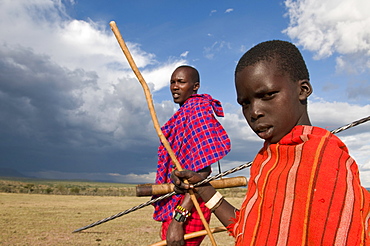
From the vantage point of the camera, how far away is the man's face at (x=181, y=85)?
3455 mm

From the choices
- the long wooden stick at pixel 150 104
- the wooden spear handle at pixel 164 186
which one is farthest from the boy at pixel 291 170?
the wooden spear handle at pixel 164 186

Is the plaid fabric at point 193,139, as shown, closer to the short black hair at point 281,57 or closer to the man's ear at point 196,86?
the man's ear at point 196,86

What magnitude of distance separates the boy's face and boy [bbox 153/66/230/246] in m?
1.28

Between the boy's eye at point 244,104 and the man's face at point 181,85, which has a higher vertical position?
the man's face at point 181,85

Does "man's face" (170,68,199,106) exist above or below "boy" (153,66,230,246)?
above

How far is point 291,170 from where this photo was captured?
1.50 meters

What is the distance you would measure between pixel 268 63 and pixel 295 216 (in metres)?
0.70

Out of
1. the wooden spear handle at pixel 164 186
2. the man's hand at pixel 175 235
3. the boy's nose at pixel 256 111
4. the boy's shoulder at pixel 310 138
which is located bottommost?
the man's hand at pixel 175 235

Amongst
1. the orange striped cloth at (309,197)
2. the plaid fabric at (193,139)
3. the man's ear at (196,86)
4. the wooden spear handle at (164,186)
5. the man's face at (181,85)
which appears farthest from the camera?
the man's ear at (196,86)

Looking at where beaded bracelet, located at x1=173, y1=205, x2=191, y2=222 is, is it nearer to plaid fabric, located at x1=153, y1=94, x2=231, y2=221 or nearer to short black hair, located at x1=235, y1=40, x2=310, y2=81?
plaid fabric, located at x1=153, y1=94, x2=231, y2=221

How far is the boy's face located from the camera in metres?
1.56

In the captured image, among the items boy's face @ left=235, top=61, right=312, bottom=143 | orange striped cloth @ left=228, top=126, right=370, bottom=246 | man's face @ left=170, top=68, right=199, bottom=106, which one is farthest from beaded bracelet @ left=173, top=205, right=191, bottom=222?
boy's face @ left=235, top=61, right=312, bottom=143

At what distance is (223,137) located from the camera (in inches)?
126

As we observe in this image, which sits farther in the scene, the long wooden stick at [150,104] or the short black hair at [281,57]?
the long wooden stick at [150,104]
